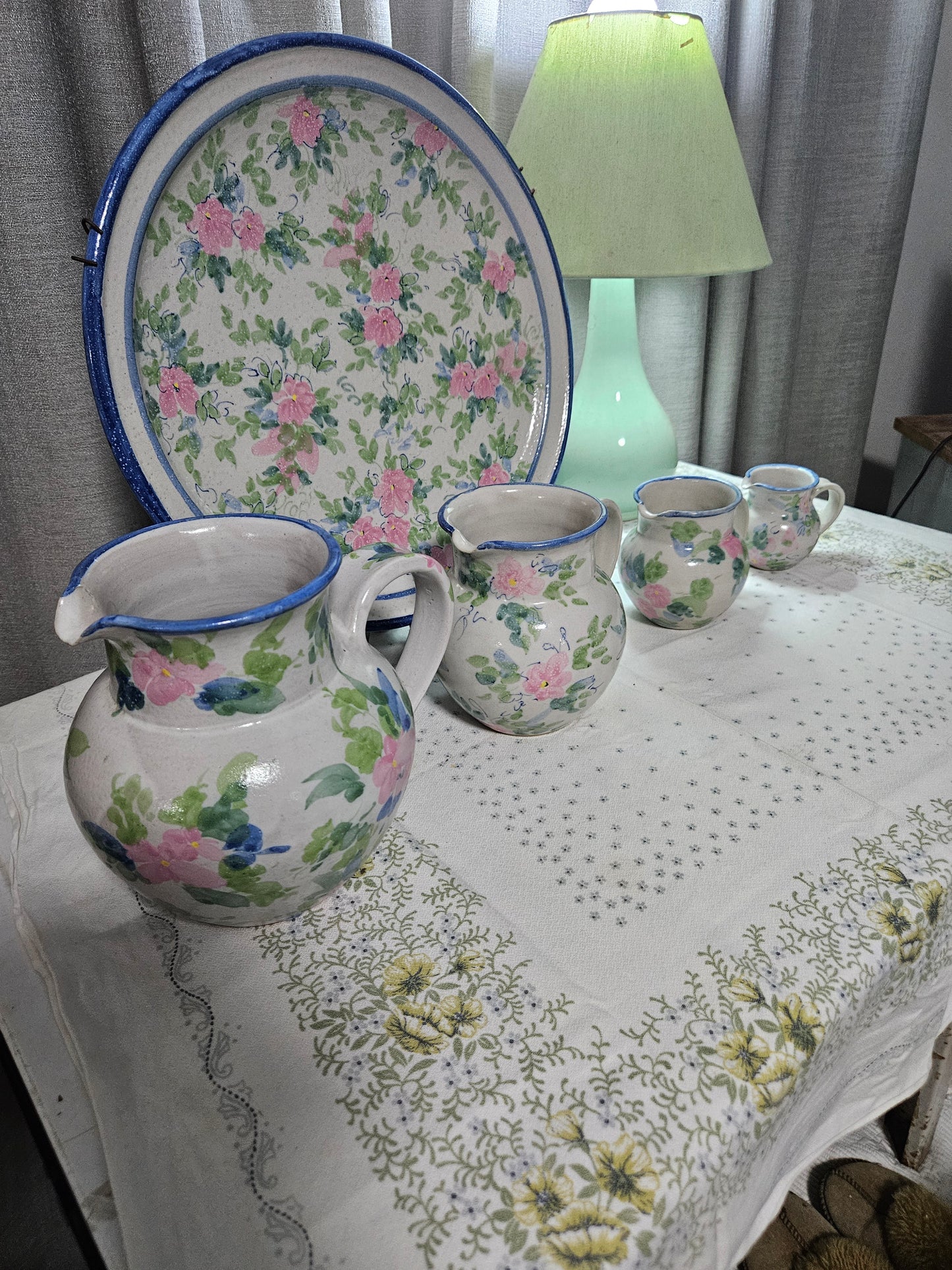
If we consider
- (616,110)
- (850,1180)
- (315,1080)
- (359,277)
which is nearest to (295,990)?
(315,1080)

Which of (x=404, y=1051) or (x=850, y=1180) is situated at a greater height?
(x=404, y=1051)

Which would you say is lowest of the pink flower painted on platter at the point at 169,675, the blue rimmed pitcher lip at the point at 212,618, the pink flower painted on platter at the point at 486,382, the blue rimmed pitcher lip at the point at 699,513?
the blue rimmed pitcher lip at the point at 699,513

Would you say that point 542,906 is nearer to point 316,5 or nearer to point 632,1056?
point 632,1056

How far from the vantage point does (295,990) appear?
432 mm

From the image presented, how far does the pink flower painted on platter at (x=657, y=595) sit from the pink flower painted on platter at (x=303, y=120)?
1.42 ft

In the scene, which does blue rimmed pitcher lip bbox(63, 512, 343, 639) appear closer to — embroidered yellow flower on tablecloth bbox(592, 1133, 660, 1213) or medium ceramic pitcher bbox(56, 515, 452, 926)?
medium ceramic pitcher bbox(56, 515, 452, 926)

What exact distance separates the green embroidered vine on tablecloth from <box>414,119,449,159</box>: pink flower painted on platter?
54cm

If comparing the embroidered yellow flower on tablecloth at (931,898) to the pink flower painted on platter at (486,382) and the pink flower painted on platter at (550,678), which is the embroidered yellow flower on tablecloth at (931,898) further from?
the pink flower painted on platter at (486,382)

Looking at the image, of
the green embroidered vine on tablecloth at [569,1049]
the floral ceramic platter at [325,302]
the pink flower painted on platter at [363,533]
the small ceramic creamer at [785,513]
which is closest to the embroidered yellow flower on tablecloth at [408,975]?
the green embroidered vine on tablecloth at [569,1049]

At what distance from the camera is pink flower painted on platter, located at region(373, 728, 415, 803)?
422 millimetres

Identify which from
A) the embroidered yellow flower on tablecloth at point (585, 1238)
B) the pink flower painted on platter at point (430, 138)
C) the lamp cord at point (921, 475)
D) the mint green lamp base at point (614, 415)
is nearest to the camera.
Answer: the embroidered yellow flower on tablecloth at point (585, 1238)

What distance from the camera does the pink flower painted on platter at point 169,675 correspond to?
0.38 m

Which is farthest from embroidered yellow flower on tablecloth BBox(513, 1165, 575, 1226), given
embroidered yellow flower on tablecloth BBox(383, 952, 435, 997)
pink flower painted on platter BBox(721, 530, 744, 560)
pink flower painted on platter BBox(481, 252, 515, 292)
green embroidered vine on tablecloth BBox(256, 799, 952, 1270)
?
pink flower painted on platter BBox(481, 252, 515, 292)

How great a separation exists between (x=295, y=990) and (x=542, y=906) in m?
0.14
